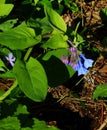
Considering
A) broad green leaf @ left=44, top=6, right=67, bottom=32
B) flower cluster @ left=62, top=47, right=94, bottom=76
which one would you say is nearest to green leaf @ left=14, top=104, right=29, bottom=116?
flower cluster @ left=62, top=47, right=94, bottom=76

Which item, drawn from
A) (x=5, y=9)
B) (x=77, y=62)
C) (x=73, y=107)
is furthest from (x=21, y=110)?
(x=73, y=107)

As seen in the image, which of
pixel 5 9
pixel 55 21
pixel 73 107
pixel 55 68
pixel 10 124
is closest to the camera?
pixel 10 124

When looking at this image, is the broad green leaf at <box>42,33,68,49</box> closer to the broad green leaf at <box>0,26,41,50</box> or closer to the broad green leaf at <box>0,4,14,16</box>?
the broad green leaf at <box>0,26,41,50</box>

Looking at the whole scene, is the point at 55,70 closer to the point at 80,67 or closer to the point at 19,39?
the point at 80,67

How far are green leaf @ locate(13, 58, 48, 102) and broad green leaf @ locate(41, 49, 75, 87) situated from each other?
0.11m

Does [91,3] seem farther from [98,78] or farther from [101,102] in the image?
[101,102]

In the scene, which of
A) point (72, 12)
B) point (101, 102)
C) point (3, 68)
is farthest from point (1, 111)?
point (72, 12)

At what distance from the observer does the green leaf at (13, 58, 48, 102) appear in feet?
4.40

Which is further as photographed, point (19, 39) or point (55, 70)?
point (55, 70)

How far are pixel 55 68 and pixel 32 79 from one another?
0.18 m

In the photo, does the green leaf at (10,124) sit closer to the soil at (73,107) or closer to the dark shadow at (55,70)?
the dark shadow at (55,70)

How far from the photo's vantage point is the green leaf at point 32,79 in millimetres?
1341

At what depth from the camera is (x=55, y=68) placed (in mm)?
1545

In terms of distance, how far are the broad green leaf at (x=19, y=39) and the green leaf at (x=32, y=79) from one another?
0.08 m
